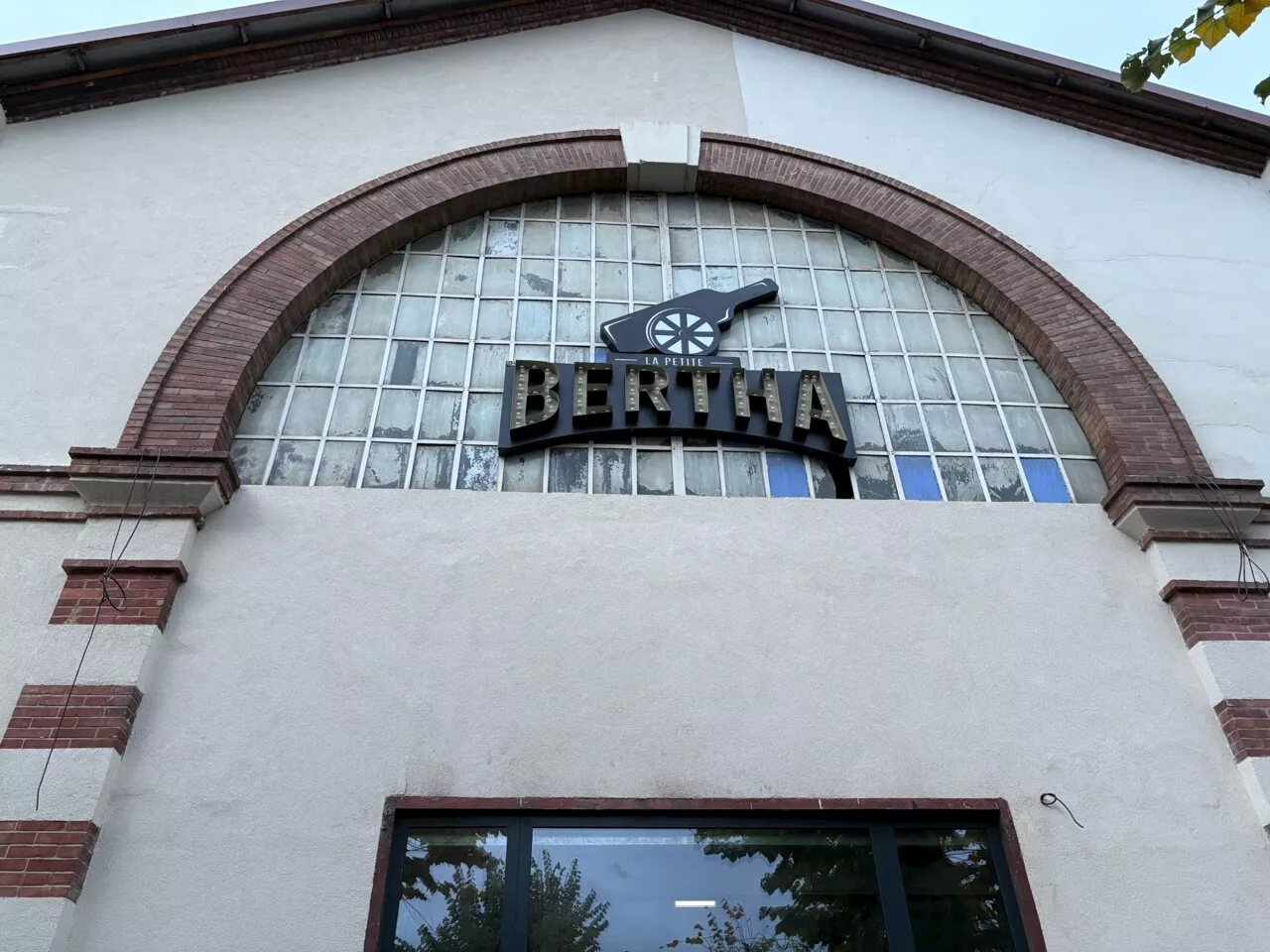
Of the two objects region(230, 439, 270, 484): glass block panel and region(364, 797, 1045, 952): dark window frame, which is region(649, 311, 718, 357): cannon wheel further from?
region(364, 797, 1045, 952): dark window frame

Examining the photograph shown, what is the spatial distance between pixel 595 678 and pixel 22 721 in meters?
3.57

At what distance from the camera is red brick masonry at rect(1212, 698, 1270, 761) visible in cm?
702

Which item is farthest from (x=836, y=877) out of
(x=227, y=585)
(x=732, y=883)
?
(x=227, y=585)

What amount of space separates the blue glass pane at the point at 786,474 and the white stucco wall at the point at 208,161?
13.9 feet

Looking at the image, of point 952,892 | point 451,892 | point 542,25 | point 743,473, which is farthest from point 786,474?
point 542,25

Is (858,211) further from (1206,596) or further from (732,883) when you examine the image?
(732,883)

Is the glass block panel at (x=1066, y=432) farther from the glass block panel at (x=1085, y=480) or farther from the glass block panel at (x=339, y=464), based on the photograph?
the glass block panel at (x=339, y=464)

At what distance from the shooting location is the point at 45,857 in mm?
5996

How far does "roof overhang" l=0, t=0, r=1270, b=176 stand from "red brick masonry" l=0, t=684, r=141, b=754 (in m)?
6.45

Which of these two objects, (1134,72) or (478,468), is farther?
(478,468)

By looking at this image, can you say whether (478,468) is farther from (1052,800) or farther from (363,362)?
(1052,800)

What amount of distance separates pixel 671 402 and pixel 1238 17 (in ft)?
16.0

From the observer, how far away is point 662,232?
416 inches

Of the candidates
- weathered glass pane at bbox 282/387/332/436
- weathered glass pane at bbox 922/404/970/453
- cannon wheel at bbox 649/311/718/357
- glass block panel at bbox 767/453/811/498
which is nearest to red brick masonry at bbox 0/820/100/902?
weathered glass pane at bbox 282/387/332/436
